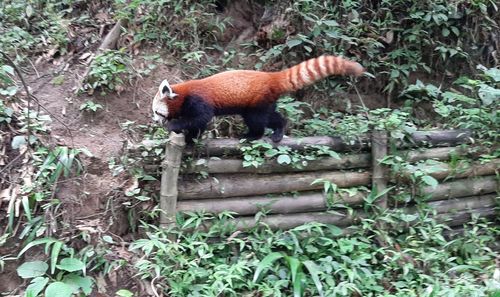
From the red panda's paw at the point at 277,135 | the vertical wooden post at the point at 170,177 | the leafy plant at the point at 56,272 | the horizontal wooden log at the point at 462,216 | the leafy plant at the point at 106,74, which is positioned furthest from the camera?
the leafy plant at the point at 106,74

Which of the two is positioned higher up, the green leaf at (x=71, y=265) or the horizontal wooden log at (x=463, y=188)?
the horizontal wooden log at (x=463, y=188)

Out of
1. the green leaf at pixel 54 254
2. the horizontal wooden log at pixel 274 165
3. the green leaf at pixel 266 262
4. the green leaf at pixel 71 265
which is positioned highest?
the horizontal wooden log at pixel 274 165

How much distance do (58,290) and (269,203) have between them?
161cm

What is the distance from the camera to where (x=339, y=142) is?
443 centimetres

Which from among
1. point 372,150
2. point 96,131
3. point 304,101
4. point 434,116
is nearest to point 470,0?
point 434,116

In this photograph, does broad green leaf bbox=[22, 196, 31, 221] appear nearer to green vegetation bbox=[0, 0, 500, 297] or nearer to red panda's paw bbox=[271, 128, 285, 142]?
green vegetation bbox=[0, 0, 500, 297]

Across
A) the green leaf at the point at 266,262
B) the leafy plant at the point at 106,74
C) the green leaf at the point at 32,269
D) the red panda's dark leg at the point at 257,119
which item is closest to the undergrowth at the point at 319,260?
the green leaf at the point at 266,262

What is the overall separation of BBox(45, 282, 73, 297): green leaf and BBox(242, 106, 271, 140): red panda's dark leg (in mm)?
1734

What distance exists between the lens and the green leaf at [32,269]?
3.72 m

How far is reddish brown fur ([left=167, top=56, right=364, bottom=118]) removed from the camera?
4.35 metres

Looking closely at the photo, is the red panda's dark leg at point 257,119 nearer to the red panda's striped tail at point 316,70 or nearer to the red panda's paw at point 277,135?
the red panda's paw at point 277,135

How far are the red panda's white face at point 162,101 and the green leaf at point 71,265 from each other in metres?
1.28

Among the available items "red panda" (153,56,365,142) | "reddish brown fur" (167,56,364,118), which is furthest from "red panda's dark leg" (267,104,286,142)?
"reddish brown fur" (167,56,364,118)

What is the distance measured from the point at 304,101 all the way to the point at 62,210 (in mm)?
2566
